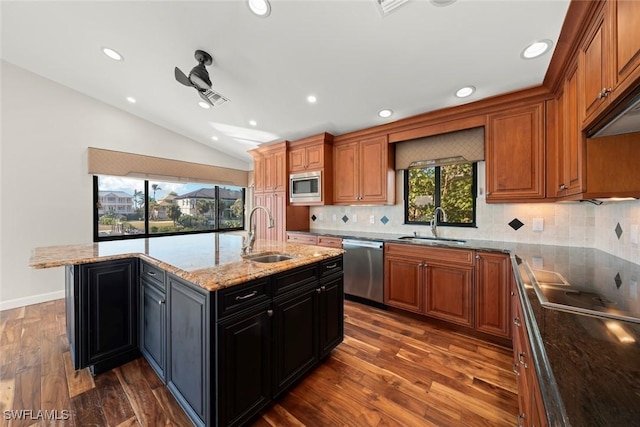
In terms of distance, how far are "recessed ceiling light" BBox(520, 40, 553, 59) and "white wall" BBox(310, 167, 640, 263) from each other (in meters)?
1.20

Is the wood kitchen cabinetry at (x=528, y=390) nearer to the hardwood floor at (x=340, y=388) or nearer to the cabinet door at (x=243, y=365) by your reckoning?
the hardwood floor at (x=340, y=388)

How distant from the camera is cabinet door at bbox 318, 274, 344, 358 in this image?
195 centimetres

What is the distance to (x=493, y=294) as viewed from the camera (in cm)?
229

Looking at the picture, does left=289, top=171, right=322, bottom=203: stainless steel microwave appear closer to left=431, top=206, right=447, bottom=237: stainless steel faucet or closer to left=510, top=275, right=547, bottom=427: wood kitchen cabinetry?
left=431, top=206, right=447, bottom=237: stainless steel faucet

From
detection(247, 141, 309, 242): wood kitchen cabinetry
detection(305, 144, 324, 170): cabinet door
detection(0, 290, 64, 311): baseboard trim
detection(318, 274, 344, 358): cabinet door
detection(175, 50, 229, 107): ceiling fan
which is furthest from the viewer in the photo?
detection(247, 141, 309, 242): wood kitchen cabinetry

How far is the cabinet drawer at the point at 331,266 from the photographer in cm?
197

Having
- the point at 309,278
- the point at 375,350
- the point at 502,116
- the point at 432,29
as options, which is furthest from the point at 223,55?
the point at 375,350

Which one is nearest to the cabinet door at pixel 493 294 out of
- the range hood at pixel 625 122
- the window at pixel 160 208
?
the range hood at pixel 625 122

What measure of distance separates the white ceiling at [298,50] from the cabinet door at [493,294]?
1.66 m

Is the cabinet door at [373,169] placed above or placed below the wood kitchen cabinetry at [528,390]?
above

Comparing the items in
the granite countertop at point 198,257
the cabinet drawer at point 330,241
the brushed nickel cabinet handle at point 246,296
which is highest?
the granite countertop at point 198,257

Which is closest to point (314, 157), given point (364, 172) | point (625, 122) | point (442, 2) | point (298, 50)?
point (364, 172)

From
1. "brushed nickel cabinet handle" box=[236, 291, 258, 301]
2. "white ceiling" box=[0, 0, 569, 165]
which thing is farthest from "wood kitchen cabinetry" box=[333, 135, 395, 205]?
"brushed nickel cabinet handle" box=[236, 291, 258, 301]

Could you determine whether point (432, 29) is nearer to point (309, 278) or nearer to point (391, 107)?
point (391, 107)
